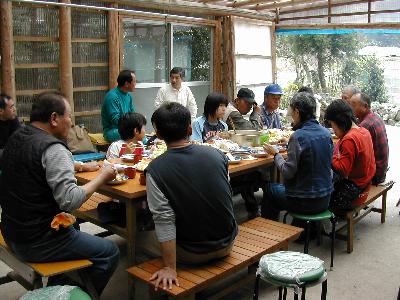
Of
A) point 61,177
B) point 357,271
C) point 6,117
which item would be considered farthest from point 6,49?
point 357,271

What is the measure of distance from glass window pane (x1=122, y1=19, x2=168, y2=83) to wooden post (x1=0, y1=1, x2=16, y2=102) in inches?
74.8

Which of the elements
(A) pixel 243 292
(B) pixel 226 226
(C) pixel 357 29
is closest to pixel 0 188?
(B) pixel 226 226

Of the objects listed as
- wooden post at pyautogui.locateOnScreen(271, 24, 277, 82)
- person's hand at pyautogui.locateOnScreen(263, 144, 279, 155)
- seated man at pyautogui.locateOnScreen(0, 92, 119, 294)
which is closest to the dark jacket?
seated man at pyautogui.locateOnScreen(0, 92, 119, 294)

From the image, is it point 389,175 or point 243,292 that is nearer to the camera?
point 243,292

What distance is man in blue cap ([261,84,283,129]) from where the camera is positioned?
5.84 m

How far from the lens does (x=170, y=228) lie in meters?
2.79

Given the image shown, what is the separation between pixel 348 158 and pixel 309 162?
557mm

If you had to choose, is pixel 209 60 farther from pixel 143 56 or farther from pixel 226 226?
pixel 226 226

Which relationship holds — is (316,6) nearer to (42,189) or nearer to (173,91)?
(173,91)

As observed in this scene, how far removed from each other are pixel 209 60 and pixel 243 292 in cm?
645

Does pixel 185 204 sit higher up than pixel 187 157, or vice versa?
pixel 187 157

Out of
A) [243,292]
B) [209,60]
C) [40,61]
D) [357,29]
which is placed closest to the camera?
[243,292]

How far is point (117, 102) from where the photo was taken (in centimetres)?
597

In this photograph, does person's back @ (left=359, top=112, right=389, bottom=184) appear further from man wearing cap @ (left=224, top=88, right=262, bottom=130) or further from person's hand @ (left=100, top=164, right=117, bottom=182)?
person's hand @ (left=100, top=164, right=117, bottom=182)
